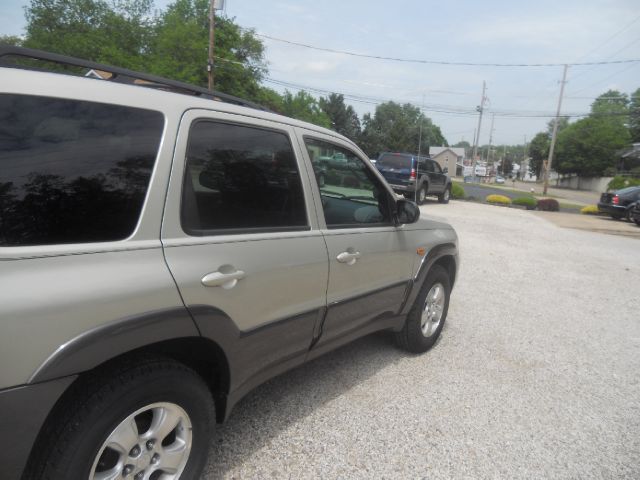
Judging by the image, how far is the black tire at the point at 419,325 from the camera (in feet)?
11.9

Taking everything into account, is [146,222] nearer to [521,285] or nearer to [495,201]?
[521,285]

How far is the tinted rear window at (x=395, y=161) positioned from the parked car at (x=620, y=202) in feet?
29.8

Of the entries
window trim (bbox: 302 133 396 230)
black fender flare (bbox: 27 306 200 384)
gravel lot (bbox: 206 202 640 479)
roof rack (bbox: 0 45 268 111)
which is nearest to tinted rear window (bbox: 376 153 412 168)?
gravel lot (bbox: 206 202 640 479)

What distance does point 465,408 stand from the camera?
3.05m

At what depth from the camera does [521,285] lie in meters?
6.67

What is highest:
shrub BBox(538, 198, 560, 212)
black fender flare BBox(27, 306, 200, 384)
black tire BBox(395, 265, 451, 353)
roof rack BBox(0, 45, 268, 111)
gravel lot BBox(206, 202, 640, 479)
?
roof rack BBox(0, 45, 268, 111)

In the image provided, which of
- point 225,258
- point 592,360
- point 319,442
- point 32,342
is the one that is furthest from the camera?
point 592,360

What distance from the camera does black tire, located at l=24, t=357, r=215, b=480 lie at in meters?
1.42

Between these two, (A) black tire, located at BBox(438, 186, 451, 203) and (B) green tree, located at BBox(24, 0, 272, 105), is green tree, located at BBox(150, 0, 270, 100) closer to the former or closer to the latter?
(B) green tree, located at BBox(24, 0, 272, 105)

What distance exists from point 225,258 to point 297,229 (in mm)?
578

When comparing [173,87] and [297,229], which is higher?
[173,87]

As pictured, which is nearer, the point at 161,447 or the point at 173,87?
the point at 161,447

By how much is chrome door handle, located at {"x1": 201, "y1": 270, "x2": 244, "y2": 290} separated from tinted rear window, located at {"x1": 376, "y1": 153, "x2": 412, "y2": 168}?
14.0 meters

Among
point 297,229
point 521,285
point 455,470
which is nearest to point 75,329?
point 297,229
